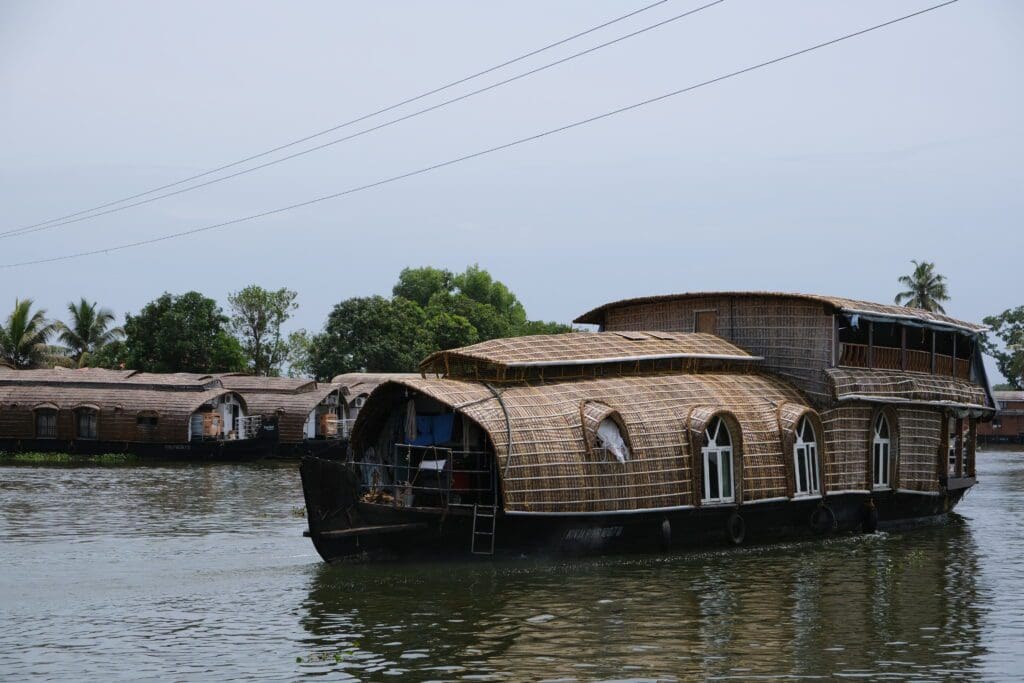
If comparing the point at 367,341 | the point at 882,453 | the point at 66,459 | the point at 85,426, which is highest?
the point at 367,341

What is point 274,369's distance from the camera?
7181 cm

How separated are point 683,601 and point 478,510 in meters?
3.28

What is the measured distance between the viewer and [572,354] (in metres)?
18.8

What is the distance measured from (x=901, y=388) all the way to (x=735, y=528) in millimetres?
5171

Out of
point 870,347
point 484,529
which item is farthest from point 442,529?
point 870,347

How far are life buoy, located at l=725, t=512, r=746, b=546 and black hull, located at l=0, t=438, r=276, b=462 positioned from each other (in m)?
29.8

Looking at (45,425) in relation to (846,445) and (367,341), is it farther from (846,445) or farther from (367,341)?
(846,445)

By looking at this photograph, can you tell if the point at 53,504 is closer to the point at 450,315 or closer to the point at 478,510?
the point at 478,510

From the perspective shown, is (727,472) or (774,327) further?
(774,327)

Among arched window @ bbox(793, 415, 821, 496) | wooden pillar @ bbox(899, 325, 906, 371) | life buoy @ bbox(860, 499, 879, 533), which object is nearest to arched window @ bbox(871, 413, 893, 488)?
life buoy @ bbox(860, 499, 879, 533)

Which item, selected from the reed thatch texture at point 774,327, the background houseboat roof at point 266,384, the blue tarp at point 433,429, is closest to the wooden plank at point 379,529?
the blue tarp at point 433,429

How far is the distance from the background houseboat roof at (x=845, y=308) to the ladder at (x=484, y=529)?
7579 millimetres

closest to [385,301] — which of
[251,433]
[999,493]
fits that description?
[251,433]

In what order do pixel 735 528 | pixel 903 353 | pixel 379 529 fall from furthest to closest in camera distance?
1. pixel 903 353
2. pixel 735 528
3. pixel 379 529
